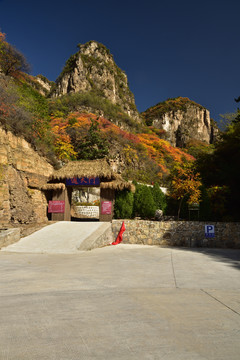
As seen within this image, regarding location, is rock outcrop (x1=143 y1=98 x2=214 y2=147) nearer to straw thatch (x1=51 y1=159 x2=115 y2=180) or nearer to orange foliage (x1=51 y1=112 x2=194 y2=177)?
orange foliage (x1=51 y1=112 x2=194 y2=177)

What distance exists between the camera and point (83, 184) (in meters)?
17.0

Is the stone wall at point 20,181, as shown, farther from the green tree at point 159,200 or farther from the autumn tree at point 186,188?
the autumn tree at point 186,188

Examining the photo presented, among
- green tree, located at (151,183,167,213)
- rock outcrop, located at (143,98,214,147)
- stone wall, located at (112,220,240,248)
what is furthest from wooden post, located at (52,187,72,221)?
rock outcrop, located at (143,98,214,147)

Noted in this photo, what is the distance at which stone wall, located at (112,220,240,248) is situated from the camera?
14.1m

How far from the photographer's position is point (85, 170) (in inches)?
685

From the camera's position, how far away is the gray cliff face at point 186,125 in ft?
260

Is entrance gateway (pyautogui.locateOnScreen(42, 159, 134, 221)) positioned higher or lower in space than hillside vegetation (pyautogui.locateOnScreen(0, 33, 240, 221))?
lower

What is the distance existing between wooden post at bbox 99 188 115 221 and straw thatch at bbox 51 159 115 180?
1116mm

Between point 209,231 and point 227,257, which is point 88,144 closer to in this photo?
point 209,231

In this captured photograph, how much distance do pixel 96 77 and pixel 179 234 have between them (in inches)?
2187

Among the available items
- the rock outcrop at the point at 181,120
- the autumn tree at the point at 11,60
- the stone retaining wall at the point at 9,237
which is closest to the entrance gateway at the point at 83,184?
the stone retaining wall at the point at 9,237

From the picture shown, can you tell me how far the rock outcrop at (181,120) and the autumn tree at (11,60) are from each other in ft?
179

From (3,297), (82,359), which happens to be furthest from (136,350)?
(3,297)

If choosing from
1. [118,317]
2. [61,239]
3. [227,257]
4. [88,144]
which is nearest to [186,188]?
[227,257]
